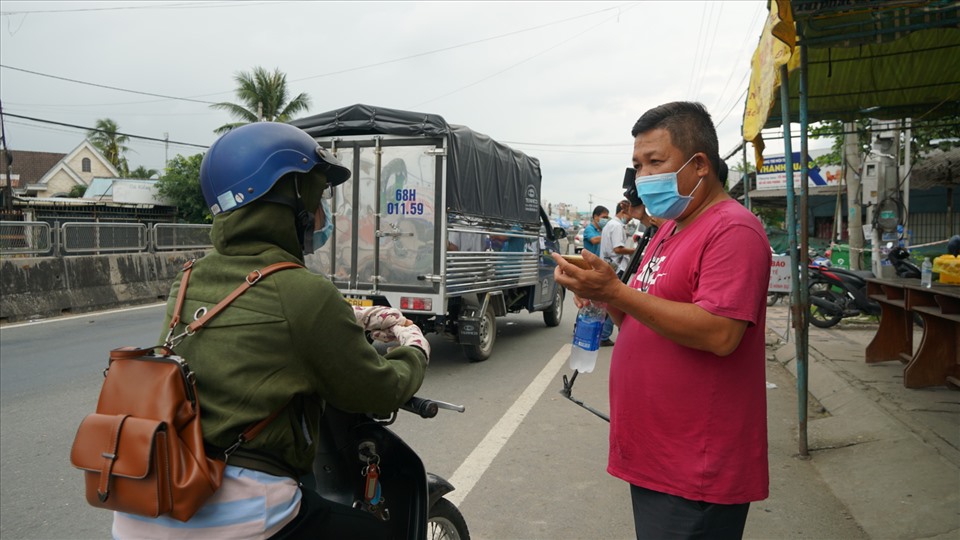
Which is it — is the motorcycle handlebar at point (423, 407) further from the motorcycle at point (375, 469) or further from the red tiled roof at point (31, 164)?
the red tiled roof at point (31, 164)

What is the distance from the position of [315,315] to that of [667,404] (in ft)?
3.28

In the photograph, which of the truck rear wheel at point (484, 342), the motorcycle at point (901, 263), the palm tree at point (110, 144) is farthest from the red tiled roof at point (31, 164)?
the motorcycle at point (901, 263)

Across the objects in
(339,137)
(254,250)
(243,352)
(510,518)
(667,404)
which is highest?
(339,137)

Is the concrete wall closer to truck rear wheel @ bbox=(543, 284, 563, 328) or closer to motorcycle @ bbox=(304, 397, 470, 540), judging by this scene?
truck rear wheel @ bbox=(543, 284, 563, 328)

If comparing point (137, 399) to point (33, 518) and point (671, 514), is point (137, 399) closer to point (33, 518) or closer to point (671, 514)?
point (671, 514)

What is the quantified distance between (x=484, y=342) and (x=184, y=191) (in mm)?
30129

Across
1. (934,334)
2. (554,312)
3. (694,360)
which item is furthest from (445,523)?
(554,312)

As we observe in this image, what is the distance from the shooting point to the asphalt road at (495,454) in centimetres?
375

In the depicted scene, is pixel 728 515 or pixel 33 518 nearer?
pixel 728 515

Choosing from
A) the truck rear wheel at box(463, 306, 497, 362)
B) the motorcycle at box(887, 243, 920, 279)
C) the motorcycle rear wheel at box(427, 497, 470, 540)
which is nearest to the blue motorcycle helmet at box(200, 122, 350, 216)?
the motorcycle rear wheel at box(427, 497, 470, 540)

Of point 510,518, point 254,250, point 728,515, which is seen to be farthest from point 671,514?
point 510,518

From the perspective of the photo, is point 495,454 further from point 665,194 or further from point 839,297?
point 839,297

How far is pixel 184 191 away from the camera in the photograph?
33.9 meters

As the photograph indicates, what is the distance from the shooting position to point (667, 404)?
1.87m
